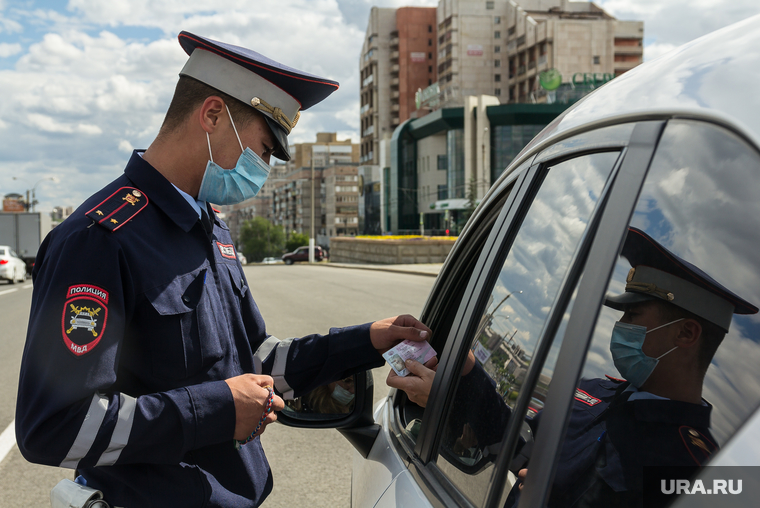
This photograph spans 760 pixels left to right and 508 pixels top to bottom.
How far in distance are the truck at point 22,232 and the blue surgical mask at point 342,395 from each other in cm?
3786

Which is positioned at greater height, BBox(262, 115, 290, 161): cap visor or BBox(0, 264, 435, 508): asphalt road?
BBox(262, 115, 290, 161): cap visor

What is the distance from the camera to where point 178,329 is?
160cm

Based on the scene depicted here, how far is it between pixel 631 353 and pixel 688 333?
100 mm

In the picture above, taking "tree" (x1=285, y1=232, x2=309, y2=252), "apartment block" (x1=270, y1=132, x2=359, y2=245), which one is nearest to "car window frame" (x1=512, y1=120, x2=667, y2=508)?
"apartment block" (x1=270, y1=132, x2=359, y2=245)

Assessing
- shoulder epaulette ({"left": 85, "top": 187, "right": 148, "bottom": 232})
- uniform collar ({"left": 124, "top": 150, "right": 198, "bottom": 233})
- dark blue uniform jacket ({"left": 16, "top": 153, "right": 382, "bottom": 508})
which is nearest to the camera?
dark blue uniform jacket ({"left": 16, "top": 153, "right": 382, "bottom": 508})

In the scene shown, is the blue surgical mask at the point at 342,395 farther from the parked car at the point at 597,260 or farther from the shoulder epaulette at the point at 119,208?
the shoulder epaulette at the point at 119,208

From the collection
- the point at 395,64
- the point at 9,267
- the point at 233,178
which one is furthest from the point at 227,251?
the point at 395,64

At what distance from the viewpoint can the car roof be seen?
0.77m

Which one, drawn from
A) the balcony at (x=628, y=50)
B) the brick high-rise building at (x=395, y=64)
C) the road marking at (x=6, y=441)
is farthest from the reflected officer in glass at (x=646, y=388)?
the brick high-rise building at (x=395, y=64)

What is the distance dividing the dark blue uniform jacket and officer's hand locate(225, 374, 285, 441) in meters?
0.02

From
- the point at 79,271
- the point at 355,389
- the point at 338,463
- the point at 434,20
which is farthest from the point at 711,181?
the point at 434,20

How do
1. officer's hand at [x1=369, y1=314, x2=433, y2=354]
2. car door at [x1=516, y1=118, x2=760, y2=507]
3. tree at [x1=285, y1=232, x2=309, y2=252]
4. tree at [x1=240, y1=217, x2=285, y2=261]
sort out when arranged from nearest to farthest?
car door at [x1=516, y1=118, x2=760, y2=507], officer's hand at [x1=369, y1=314, x2=433, y2=354], tree at [x1=285, y1=232, x2=309, y2=252], tree at [x1=240, y1=217, x2=285, y2=261]

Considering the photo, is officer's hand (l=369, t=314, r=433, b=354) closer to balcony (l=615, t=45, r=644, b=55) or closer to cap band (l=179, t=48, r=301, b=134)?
cap band (l=179, t=48, r=301, b=134)

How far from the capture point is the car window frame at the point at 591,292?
890 mm
